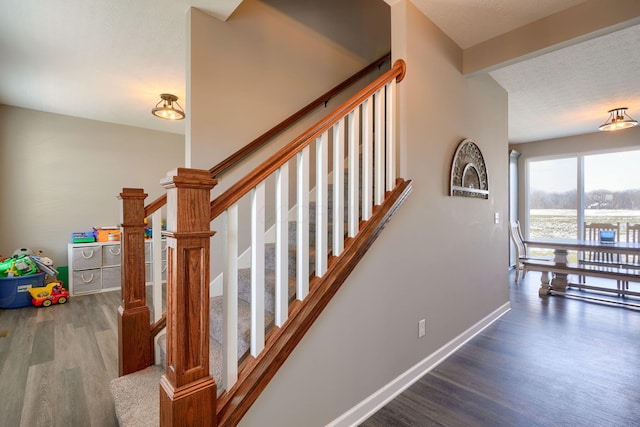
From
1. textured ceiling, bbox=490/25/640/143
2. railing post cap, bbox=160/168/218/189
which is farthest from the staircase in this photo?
textured ceiling, bbox=490/25/640/143

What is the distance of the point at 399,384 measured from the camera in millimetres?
1984

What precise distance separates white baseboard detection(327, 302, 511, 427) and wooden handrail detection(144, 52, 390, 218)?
1.70m

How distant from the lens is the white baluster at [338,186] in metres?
1.58

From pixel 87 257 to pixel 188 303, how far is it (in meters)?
4.39

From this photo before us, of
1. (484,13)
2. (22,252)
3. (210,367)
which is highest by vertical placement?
(484,13)

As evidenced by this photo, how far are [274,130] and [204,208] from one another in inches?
62.5

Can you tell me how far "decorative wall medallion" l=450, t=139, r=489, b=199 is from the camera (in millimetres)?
2511

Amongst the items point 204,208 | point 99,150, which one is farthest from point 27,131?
point 204,208

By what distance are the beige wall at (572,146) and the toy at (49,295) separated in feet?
26.6

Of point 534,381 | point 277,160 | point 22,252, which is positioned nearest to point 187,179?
point 277,160

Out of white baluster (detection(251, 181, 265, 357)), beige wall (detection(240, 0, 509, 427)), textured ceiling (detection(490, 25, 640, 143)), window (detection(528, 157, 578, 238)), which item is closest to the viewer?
white baluster (detection(251, 181, 265, 357))

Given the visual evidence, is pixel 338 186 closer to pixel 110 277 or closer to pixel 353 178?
pixel 353 178

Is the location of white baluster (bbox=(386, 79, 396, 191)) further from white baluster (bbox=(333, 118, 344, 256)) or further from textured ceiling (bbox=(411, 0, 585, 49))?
textured ceiling (bbox=(411, 0, 585, 49))

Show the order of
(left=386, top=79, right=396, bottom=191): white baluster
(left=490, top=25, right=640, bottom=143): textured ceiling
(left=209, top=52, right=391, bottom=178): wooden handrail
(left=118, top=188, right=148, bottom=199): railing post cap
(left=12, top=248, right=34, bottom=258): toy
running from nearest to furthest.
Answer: (left=118, top=188, right=148, bottom=199): railing post cap < (left=386, top=79, right=396, bottom=191): white baluster < (left=209, top=52, right=391, bottom=178): wooden handrail < (left=490, top=25, right=640, bottom=143): textured ceiling < (left=12, top=248, right=34, bottom=258): toy
